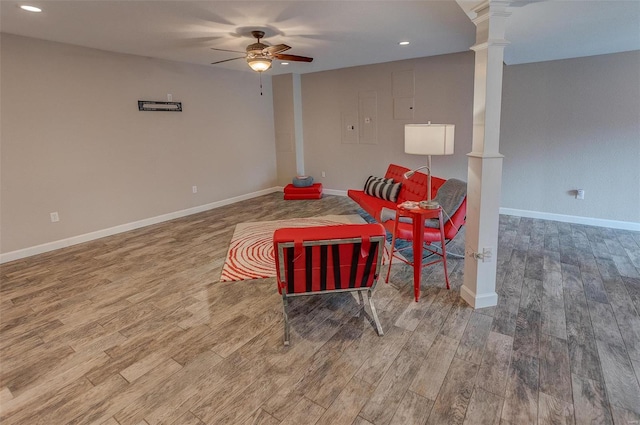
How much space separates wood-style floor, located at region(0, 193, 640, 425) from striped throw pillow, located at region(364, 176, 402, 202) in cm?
150

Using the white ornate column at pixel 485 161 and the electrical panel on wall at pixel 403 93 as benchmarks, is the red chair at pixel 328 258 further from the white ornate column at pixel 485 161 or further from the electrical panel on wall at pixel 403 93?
the electrical panel on wall at pixel 403 93

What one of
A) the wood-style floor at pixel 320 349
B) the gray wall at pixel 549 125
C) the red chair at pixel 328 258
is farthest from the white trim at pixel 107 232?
the red chair at pixel 328 258

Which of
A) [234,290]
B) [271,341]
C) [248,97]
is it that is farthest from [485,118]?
[248,97]

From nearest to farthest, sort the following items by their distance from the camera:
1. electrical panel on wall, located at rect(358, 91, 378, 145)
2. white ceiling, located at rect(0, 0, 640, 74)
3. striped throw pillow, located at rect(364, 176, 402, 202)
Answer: white ceiling, located at rect(0, 0, 640, 74)
striped throw pillow, located at rect(364, 176, 402, 202)
electrical panel on wall, located at rect(358, 91, 378, 145)

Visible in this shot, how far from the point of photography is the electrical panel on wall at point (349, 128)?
6641 mm

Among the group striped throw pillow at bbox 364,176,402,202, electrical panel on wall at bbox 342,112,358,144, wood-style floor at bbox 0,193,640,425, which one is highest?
electrical panel on wall at bbox 342,112,358,144

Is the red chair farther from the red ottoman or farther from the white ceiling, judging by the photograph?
the red ottoman

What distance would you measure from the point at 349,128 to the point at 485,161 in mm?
4422

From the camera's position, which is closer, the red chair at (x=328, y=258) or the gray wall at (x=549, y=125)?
the red chair at (x=328, y=258)

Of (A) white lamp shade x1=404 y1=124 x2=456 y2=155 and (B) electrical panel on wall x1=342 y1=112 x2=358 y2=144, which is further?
(B) electrical panel on wall x1=342 y1=112 x2=358 y2=144

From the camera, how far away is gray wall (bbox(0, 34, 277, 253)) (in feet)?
13.2

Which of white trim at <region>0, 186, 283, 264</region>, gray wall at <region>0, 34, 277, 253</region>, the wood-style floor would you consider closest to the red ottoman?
white trim at <region>0, 186, 283, 264</region>

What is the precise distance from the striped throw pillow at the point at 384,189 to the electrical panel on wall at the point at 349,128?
5.62 feet

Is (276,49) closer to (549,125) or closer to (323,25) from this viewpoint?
(323,25)
